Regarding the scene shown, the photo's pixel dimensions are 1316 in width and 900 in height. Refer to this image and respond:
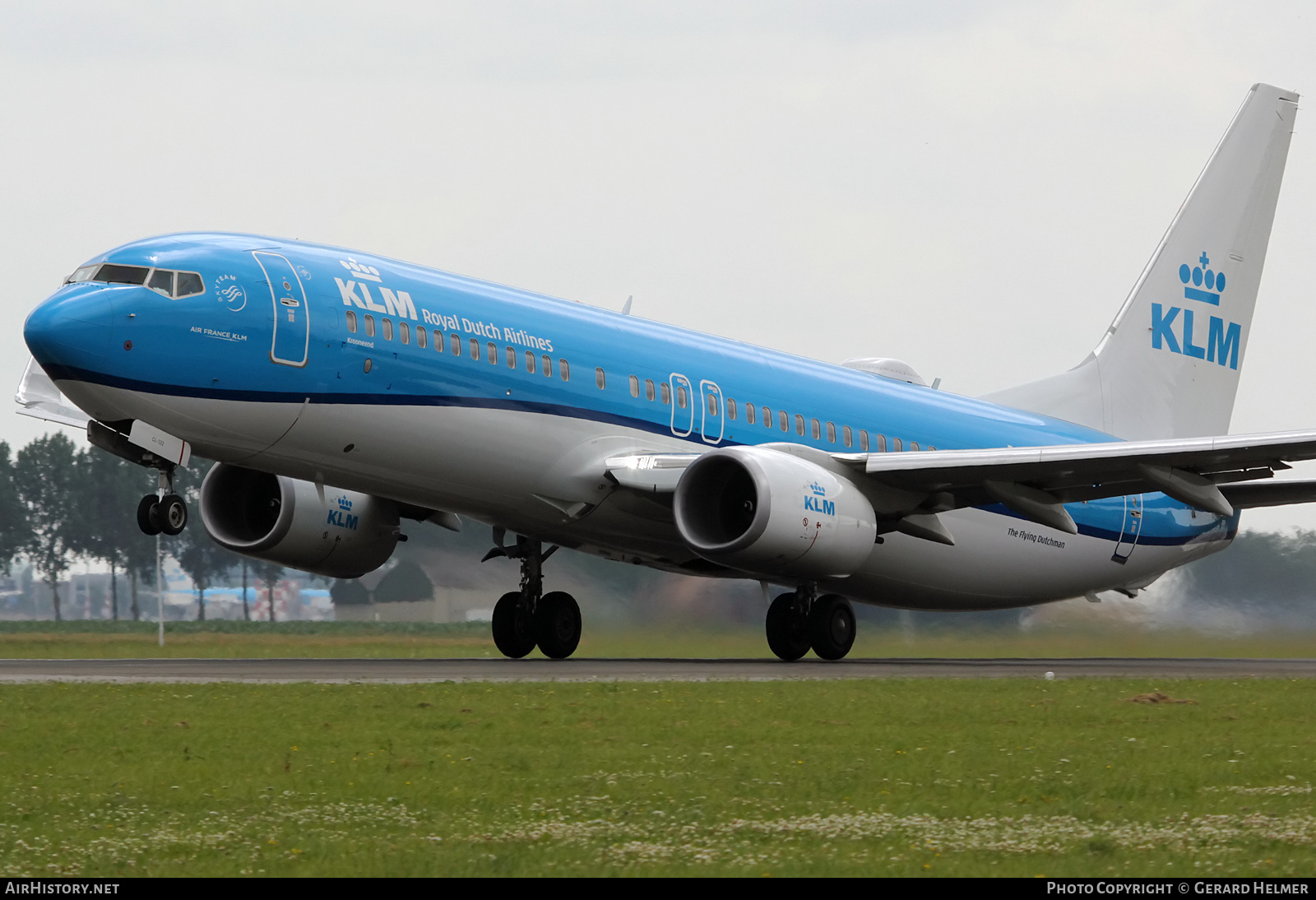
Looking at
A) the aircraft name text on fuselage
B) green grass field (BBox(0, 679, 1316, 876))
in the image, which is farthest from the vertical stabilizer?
green grass field (BBox(0, 679, 1316, 876))

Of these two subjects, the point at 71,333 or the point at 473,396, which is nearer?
the point at 71,333

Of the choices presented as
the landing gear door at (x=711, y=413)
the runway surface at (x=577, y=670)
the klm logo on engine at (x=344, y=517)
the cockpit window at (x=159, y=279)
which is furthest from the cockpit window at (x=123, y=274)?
the landing gear door at (x=711, y=413)

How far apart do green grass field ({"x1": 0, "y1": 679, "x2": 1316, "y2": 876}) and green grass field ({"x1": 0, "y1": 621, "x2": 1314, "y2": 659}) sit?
1137 cm

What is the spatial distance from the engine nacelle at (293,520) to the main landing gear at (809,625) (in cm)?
576

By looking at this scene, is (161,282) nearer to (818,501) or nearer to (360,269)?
(360,269)

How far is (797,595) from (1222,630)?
9.13 meters

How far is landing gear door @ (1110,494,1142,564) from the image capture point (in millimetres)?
28047

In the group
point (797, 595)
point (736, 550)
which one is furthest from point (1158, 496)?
point (736, 550)

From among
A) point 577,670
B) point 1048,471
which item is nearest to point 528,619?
point 577,670

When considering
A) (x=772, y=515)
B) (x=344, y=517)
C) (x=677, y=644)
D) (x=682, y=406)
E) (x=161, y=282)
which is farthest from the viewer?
(x=677, y=644)

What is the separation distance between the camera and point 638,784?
32.4 feet

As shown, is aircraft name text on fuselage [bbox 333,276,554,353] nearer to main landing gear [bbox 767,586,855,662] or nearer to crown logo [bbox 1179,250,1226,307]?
main landing gear [bbox 767,586,855,662]

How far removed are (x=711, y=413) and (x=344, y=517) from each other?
215 inches

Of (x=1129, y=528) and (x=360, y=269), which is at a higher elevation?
(x=360, y=269)
